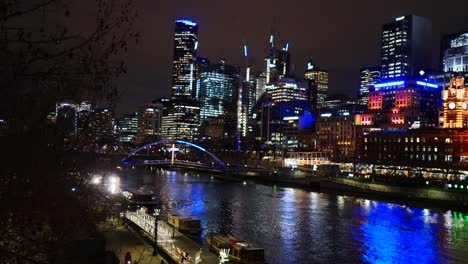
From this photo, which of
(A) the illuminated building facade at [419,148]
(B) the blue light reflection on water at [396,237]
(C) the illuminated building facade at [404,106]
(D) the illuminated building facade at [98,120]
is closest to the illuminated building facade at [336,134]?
(C) the illuminated building facade at [404,106]

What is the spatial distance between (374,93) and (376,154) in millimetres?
44152

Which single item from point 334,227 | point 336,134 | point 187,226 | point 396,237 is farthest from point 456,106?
point 187,226

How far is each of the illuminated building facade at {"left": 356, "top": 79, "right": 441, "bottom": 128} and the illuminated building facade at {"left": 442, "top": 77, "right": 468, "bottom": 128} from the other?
16.5 meters

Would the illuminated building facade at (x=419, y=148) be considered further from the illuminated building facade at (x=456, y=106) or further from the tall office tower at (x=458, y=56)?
the tall office tower at (x=458, y=56)

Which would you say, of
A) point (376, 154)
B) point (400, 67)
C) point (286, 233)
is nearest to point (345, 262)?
point (286, 233)

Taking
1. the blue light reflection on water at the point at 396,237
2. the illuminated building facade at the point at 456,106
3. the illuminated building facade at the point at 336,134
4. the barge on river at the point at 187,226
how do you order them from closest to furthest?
1. the blue light reflection on water at the point at 396,237
2. the barge on river at the point at 187,226
3. the illuminated building facade at the point at 456,106
4. the illuminated building facade at the point at 336,134

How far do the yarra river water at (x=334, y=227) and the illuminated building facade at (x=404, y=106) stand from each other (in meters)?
73.4

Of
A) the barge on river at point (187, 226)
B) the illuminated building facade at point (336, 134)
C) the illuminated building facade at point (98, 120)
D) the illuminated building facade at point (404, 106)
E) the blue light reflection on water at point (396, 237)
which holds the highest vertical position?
the illuminated building facade at point (404, 106)

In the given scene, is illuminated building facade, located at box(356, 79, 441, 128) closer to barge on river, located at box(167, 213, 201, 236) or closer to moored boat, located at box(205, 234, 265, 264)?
barge on river, located at box(167, 213, 201, 236)

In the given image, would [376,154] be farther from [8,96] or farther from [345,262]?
[8,96]

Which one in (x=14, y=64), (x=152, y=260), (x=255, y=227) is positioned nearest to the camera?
(x=14, y=64)

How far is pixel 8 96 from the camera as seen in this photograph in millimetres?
4961

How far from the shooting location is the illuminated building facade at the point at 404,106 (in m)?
121

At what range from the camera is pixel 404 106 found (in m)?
122
